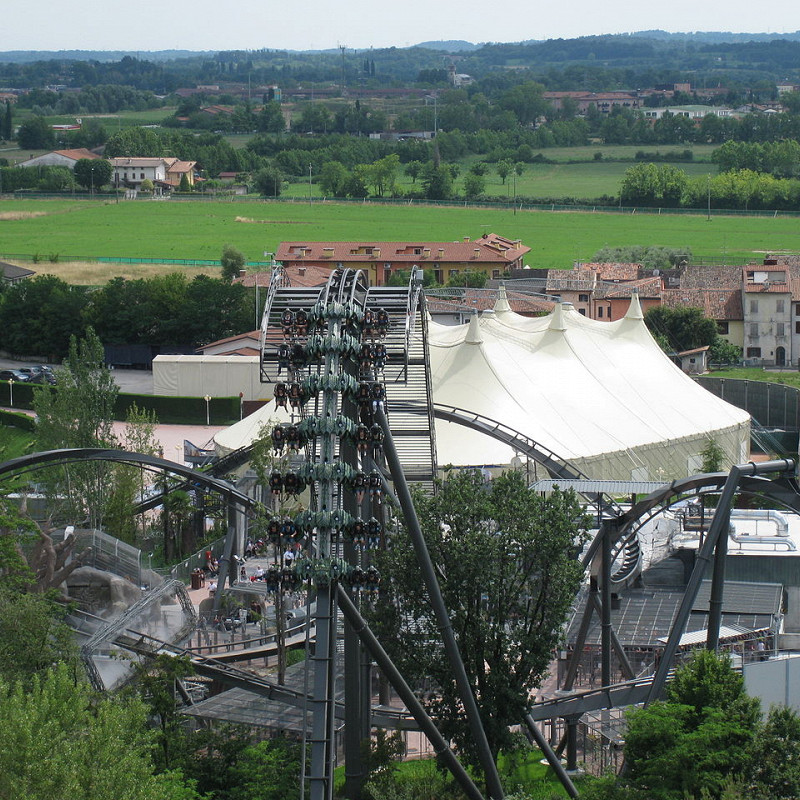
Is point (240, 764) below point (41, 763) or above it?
below

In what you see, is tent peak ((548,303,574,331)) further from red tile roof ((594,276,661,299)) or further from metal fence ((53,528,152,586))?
red tile roof ((594,276,661,299))

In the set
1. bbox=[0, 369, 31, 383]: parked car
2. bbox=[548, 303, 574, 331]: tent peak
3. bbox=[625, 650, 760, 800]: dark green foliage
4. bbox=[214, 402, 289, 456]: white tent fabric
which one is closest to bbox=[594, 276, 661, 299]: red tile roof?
bbox=[548, 303, 574, 331]: tent peak

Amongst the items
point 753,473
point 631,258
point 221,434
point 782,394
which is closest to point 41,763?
point 753,473

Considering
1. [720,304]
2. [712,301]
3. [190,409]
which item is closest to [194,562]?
[190,409]

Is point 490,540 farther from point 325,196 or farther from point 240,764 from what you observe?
point 325,196

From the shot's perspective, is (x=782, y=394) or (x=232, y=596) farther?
(x=782, y=394)

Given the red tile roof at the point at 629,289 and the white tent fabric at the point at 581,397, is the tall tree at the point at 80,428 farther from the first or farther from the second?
the red tile roof at the point at 629,289
